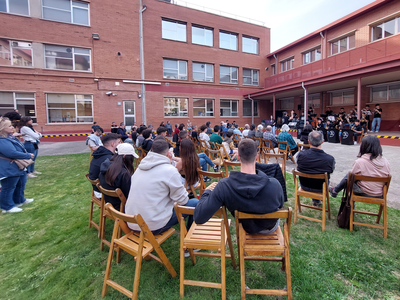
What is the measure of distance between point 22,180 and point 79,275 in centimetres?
284

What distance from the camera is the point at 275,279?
2.02 m

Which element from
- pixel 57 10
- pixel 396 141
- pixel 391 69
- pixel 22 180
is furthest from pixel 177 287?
pixel 57 10

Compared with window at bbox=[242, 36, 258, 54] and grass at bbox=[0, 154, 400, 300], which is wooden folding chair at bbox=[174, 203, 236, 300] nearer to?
grass at bbox=[0, 154, 400, 300]

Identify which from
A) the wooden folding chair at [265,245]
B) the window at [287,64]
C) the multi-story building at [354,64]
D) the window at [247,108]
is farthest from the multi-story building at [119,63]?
the wooden folding chair at [265,245]

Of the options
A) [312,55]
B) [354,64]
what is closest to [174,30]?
[312,55]

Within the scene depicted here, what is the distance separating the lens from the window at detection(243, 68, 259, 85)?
1984 centimetres

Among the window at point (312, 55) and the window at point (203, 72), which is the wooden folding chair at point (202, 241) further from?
the window at point (312, 55)

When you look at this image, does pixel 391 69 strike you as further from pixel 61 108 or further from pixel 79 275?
pixel 61 108

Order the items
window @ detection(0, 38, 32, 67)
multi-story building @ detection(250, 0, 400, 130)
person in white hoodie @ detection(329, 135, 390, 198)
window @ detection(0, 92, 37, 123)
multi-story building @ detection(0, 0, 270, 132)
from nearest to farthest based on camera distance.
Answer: person in white hoodie @ detection(329, 135, 390, 198) < multi-story building @ detection(250, 0, 400, 130) < window @ detection(0, 38, 32, 67) < window @ detection(0, 92, 37, 123) < multi-story building @ detection(0, 0, 270, 132)

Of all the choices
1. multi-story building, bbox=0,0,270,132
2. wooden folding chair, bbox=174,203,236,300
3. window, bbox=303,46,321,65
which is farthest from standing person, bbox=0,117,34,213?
window, bbox=303,46,321,65

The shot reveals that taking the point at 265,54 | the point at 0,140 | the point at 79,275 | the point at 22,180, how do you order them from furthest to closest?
the point at 265,54 → the point at 22,180 → the point at 0,140 → the point at 79,275

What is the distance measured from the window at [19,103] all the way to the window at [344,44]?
20382 millimetres

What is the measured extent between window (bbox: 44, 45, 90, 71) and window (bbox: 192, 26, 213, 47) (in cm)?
846

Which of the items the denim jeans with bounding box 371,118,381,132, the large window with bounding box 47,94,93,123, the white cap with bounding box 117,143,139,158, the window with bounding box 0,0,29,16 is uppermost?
the window with bounding box 0,0,29,16
